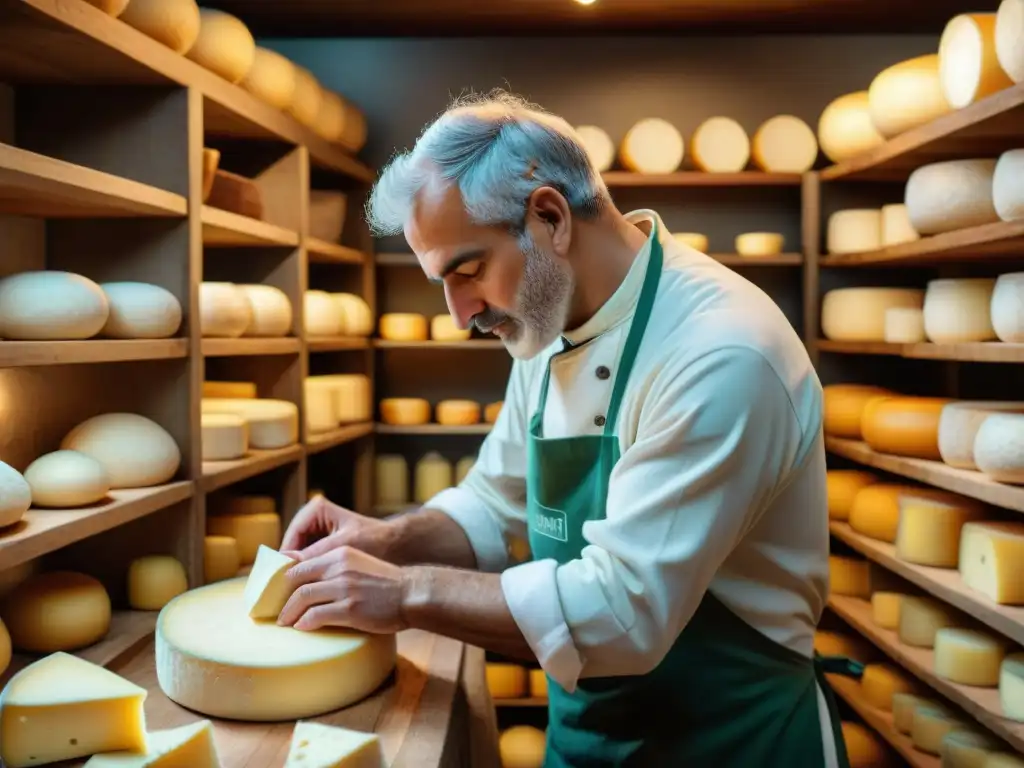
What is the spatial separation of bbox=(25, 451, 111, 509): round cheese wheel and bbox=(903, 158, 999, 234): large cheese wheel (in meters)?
2.08

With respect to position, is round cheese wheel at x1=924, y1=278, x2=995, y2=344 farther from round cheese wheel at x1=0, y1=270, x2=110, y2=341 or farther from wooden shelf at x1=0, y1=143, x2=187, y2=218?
round cheese wheel at x1=0, y1=270, x2=110, y2=341

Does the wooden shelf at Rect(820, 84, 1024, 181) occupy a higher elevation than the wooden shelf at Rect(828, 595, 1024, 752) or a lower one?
higher

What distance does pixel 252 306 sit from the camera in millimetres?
2486

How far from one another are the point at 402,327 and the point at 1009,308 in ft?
6.93

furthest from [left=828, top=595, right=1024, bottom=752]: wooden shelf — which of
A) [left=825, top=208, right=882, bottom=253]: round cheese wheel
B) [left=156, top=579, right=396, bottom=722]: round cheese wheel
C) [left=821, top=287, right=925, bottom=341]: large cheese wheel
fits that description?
[left=156, top=579, right=396, bottom=722]: round cheese wheel

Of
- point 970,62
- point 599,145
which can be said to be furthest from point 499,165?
point 599,145

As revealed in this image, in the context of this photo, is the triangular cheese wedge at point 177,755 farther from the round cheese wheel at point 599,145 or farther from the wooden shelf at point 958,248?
the round cheese wheel at point 599,145

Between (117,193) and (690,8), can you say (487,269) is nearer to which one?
(117,193)

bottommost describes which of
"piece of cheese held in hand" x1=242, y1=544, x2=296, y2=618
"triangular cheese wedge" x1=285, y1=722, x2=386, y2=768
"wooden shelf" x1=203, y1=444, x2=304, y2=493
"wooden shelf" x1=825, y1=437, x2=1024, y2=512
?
"triangular cheese wedge" x1=285, y1=722, x2=386, y2=768

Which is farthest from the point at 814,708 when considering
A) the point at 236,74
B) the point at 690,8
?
the point at 690,8

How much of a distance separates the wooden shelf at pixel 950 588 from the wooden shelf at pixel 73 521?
1.62m

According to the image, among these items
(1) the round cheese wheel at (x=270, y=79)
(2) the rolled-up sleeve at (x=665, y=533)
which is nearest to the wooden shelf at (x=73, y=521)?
(2) the rolled-up sleeve at (x=665, y=533)

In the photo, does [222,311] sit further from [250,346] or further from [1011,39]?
[1011,39]

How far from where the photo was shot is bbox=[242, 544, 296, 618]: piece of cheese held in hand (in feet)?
4.74
